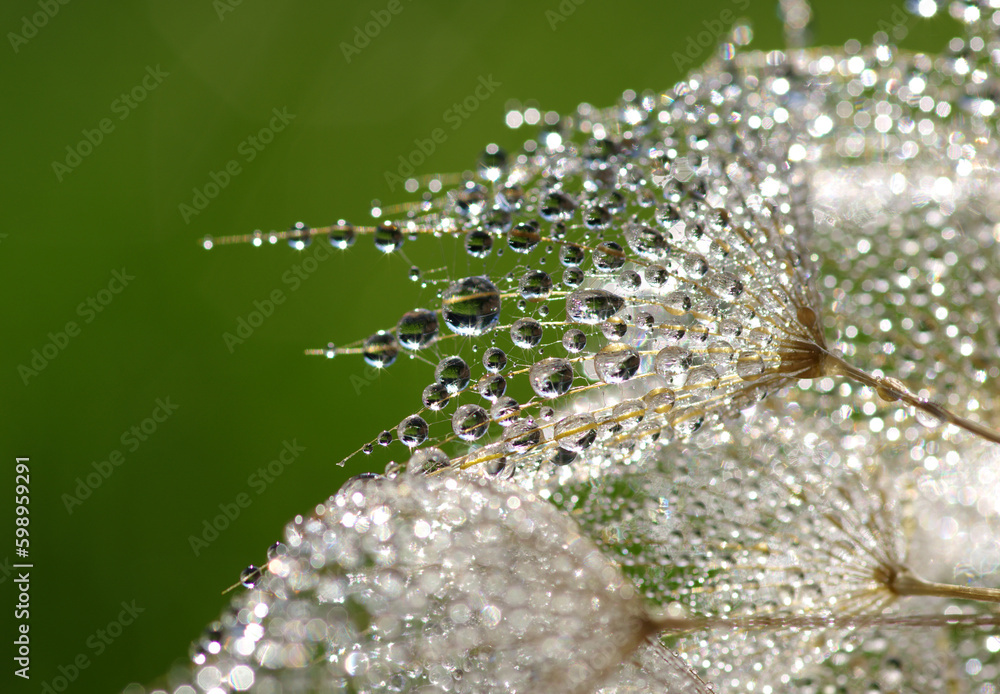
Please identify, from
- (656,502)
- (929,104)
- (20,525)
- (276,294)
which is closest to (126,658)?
(20,525)

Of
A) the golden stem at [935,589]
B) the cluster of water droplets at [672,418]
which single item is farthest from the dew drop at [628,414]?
the golden stem at [935,589]

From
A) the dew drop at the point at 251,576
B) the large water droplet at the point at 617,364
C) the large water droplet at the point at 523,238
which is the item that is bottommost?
the large water droplet at the point at 617,364

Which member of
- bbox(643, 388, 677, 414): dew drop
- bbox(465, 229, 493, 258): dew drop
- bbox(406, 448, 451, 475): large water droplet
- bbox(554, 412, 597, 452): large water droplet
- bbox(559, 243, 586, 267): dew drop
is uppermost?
bbox(465, 229, 493, 258): dew drop

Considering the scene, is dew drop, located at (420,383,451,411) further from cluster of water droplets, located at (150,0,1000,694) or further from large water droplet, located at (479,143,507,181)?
large water droplet, located at (479,143,507,181)

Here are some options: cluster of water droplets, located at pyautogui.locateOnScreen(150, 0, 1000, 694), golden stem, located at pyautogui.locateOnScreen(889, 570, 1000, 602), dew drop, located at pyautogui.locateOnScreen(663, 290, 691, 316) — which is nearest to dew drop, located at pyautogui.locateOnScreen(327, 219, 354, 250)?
cluster of water droplets, located at pyautogui.locateOnScreen(150, 0, 1000, 694)

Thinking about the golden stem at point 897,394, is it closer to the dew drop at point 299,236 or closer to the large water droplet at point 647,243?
the large water droplet at point 647,243

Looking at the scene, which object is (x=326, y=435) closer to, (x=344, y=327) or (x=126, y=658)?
(x=344, y=327)

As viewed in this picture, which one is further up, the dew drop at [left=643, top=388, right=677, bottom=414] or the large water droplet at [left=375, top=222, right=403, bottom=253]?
the large water droplet at [left=375, top=222, right=403, bottom=253]

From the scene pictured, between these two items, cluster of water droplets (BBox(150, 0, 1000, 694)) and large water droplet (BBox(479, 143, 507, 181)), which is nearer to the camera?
cluster of water droplets (BBox(150, 0, 1000, 694))
